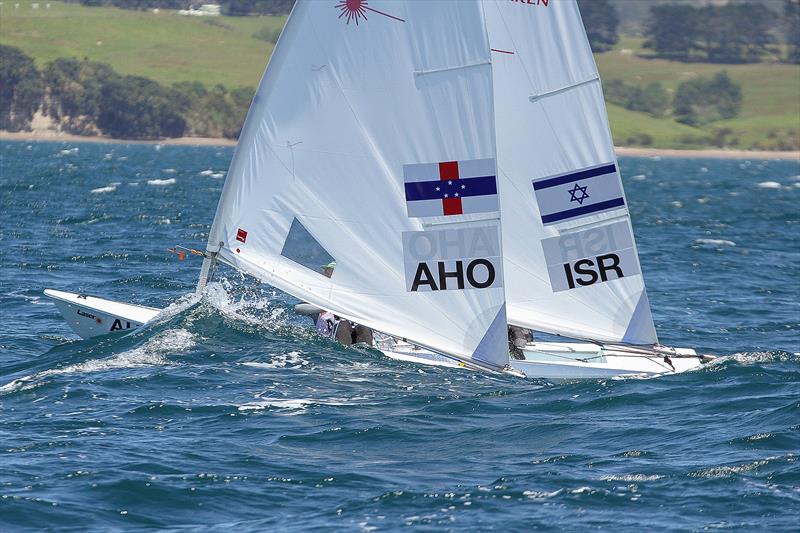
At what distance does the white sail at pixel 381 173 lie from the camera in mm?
19156

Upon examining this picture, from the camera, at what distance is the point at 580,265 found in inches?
832

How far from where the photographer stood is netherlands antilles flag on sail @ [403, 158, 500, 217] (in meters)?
19.1

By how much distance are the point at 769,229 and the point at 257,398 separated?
132 feet

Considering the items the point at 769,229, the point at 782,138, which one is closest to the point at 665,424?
the point at 769,229

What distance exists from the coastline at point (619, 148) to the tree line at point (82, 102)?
1123mm

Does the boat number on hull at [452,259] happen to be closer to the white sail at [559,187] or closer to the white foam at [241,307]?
the white sail at [559,187]

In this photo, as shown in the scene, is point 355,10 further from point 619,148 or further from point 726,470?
point 619,148

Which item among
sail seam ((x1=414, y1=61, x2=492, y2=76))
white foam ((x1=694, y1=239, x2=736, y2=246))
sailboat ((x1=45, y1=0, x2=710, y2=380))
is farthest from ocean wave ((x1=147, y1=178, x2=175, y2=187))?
sail seam ((x1=414, y1=61, x2=492, y2=76))

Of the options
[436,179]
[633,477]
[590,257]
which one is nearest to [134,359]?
[436,179]

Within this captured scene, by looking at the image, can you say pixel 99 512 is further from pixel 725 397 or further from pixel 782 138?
pixel 782 138

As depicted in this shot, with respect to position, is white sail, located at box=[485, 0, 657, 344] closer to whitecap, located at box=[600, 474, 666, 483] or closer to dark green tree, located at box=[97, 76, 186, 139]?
whitecap, located at box=[600, 474, 666, 483]

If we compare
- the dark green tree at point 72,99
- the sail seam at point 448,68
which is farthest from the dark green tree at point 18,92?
the sail seam at point 448,68

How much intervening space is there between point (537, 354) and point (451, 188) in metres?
4.16

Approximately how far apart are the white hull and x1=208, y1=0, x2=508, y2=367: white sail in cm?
136
